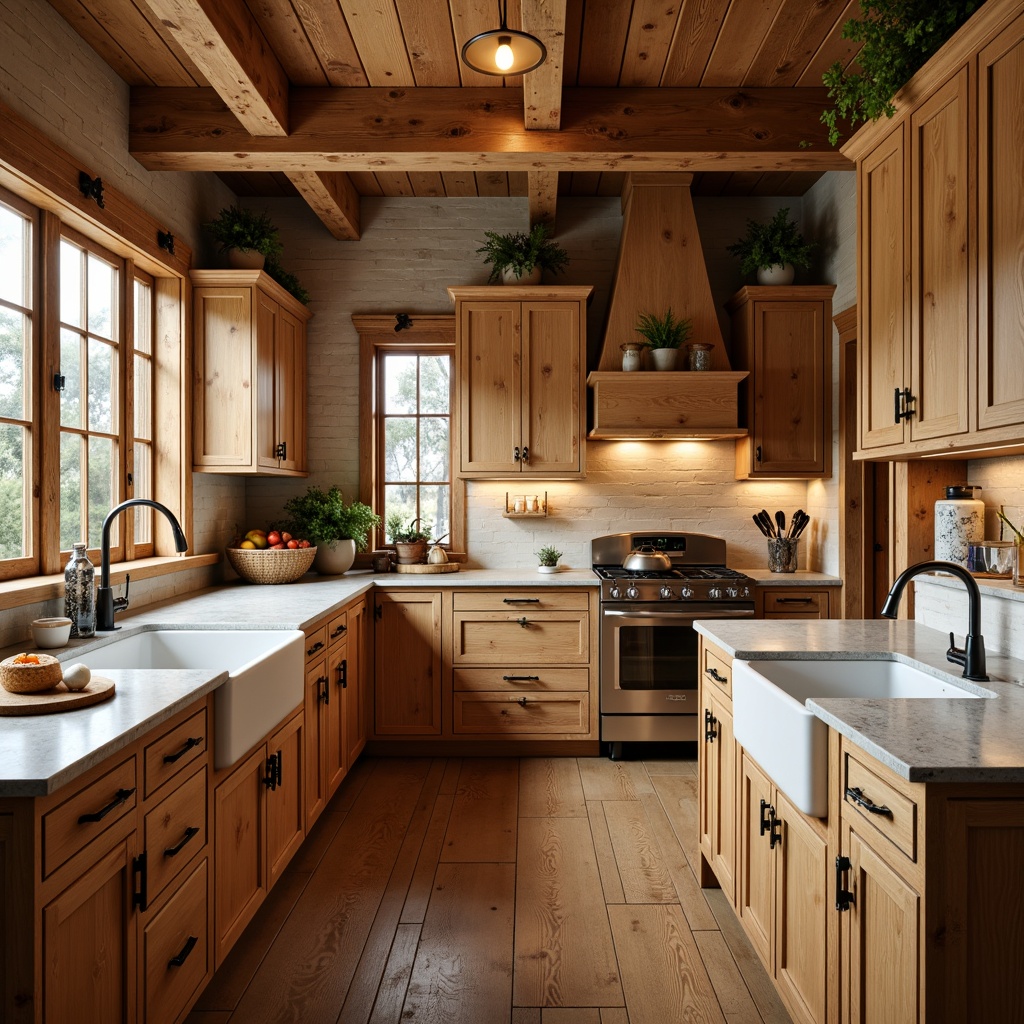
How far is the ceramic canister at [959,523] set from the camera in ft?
7.86

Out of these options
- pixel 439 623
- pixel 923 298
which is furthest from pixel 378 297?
pixel 923 298

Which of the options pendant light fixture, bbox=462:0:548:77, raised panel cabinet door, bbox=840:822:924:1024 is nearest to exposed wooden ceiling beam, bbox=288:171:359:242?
pendant light fixture, bbox=462:0:548:77

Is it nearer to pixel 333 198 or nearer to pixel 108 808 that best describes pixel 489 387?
pixel 333 198

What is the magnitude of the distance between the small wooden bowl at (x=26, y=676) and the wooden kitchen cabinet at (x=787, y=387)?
3552mm

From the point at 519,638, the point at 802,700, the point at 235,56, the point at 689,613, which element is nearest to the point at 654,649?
the point at 689,613

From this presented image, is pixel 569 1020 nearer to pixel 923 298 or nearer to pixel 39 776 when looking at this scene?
pixel 39 776

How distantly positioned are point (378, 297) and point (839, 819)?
3.92m

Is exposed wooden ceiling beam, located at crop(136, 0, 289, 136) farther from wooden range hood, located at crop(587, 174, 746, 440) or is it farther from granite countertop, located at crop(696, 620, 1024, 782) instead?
granite countertop, located at crop(696, 620, 1024, 782)

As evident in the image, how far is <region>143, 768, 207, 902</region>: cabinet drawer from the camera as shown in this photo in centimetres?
167

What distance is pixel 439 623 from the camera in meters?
4.01

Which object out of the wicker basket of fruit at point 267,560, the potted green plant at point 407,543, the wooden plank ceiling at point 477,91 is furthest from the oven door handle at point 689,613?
the wooden plank ceiling at point 477,91

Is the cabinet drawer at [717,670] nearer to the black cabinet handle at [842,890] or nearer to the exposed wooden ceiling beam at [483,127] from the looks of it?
the black cabinet handle at [842,890]

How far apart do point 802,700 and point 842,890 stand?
70cm

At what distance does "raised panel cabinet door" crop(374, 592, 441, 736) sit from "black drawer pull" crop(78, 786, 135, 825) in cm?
244
